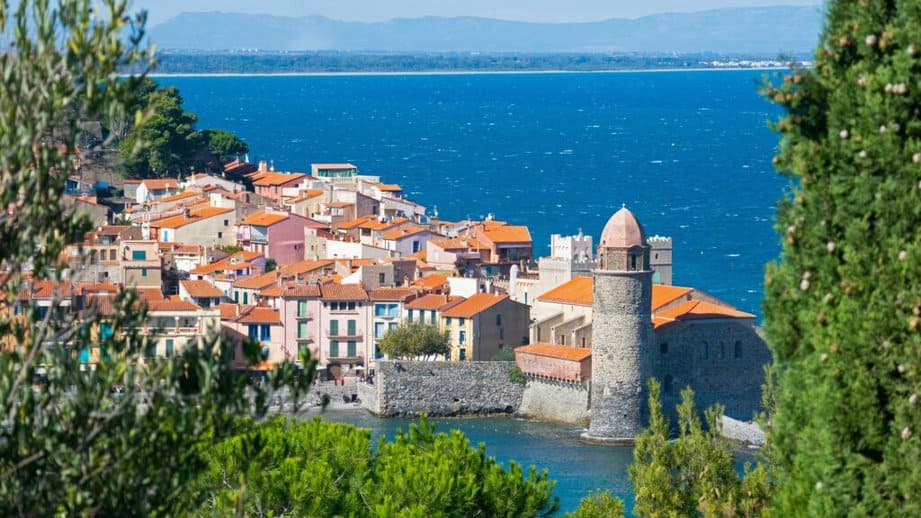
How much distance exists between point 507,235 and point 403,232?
3.02 metres

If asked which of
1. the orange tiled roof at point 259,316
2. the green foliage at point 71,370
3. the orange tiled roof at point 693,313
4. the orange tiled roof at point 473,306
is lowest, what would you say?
the orange tiled roof at point 259,316

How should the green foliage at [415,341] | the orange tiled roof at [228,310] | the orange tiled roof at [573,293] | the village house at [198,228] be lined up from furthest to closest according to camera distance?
the village house at [198,228] → the green foliage at [415,341] → the orange tiled roof at [228,310] → the orange tiled roof at [573,293]

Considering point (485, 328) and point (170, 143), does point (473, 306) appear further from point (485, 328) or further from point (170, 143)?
point (170, 143)

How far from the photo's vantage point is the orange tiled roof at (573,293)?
51000 millimetres

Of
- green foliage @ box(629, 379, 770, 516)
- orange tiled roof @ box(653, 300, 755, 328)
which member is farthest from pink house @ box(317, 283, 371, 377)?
green foliage @ box(629, 379, 770, 516)

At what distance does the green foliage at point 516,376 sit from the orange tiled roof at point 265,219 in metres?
14.4

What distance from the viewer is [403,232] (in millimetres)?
62500

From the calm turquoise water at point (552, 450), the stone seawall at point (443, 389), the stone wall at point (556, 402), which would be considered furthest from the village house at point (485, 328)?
the calm turquoise water at point (552, 450)

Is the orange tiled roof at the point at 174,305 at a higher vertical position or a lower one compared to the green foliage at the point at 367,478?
lower

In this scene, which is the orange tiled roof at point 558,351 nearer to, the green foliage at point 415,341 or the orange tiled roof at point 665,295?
the orange tiled roof at point 665,295

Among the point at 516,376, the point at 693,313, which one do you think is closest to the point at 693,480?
the point at 693,313

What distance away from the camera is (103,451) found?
1006 centimetres

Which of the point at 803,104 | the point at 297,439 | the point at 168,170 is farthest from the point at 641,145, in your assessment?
the point at 803,104

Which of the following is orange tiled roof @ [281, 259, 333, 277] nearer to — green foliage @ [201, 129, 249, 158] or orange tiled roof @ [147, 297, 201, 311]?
orange tiled roof @ [147, 297, 201, 311]
